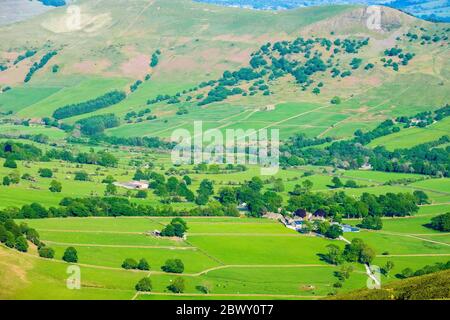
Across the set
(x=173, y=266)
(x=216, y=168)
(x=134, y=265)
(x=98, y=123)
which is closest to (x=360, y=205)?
(x=216, y=168)

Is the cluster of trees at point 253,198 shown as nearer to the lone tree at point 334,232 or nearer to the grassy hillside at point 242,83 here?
the lone tree at point 334,232

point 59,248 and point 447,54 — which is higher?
point 447,54

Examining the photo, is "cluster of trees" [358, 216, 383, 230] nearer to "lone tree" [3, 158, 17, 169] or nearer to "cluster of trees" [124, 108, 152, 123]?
"lone tree" [3, 158, 17, 169]

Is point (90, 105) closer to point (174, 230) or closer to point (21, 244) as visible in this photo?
point (174, 230)

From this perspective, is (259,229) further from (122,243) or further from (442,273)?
(442,273)

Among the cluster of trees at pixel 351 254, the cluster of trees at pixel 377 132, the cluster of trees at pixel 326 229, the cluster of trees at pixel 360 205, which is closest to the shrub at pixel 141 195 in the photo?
the cluster of trees at pixel 360 205
